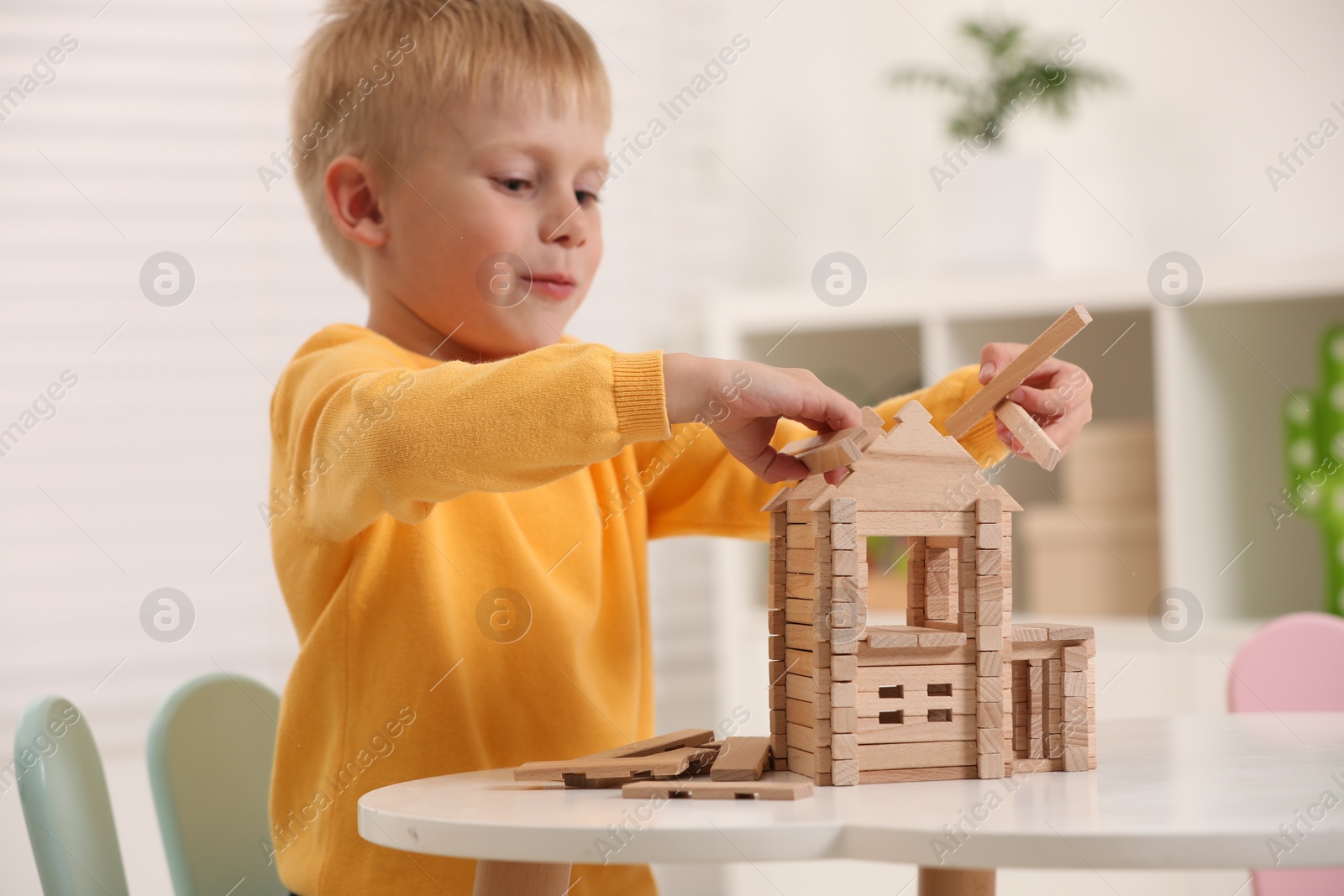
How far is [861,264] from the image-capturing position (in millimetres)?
2535

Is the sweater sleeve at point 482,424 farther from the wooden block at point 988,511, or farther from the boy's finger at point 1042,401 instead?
the boy's finger at point 1042,401

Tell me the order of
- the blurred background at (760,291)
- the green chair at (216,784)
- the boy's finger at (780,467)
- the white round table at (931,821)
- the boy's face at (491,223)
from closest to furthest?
1. the white round table at (931,821)
2. the boy's finger at (780,467)
3. the boy's face at (491,223)
4. the green chair at (216,784)
5. the blurred background at (760,291)

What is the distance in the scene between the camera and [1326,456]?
6.02 ft

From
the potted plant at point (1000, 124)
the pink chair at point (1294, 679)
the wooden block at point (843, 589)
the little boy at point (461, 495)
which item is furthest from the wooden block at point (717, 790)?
the potted plant at point (1000, 124)

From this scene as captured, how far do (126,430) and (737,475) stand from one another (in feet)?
3.41

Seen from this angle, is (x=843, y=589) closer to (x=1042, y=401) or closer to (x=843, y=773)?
(x=843, y=773)

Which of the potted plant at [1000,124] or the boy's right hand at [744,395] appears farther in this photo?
the potted plant at [1000,124]

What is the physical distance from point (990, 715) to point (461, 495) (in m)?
0.37

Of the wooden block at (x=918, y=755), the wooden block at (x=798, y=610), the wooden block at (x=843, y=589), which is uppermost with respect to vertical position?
the wooden block at (x=843, y=589)

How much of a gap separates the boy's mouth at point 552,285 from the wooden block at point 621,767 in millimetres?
437

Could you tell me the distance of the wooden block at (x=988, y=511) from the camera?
2.53 feet

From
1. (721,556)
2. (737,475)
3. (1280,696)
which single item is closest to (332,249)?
(737,475)

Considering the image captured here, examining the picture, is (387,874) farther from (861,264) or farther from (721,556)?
(861,264)

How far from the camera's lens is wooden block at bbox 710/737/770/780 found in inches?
28.6
